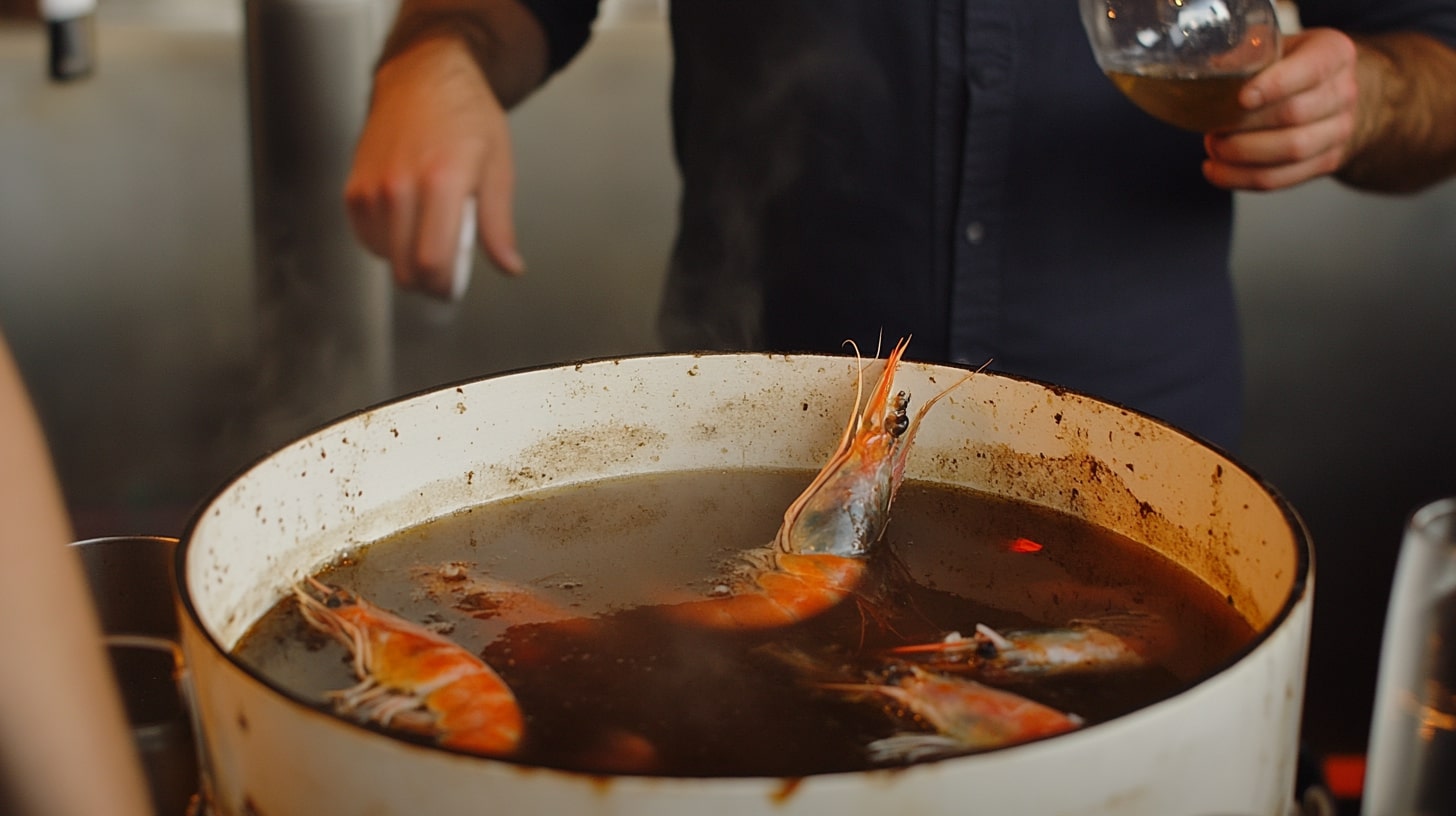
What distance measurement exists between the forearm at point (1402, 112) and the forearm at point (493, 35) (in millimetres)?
1051

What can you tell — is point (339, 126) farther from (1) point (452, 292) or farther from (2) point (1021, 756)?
(2) point (1021, 756)

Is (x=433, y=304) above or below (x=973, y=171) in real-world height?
below

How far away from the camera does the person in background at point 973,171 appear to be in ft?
5.14

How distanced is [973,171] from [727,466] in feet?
2.13

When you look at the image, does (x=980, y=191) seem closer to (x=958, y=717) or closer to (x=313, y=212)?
(x=958, y=717)

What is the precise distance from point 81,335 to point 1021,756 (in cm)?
265

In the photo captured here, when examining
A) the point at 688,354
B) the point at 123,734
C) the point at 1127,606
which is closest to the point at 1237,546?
the point at 1127,606

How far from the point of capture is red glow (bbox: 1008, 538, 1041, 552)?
0.96m

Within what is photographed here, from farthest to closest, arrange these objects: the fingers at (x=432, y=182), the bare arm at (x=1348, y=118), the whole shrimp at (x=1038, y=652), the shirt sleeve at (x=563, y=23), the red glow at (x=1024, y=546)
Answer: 1. the shirt sleeve at (x=563, y=23)
2. the bare arm at (x=1348, y=118)
3. the fingers at (x=432, y=182)
4. the red glow at (x=1024, y=546)
5. the whole shrimp at (x=1038, y=652)

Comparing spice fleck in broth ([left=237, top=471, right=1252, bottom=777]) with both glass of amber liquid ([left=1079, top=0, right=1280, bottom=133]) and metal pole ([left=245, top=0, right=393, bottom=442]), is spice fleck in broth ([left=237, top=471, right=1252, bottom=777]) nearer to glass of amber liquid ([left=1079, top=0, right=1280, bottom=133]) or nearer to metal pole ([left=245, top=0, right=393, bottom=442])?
glass of amber liquid ([left=1079, top=0, right=1280, bottom=133])

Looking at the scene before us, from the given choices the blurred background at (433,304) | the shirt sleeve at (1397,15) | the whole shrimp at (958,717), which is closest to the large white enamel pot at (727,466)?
the whole shrimp at (958,717)

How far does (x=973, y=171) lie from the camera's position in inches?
62.2

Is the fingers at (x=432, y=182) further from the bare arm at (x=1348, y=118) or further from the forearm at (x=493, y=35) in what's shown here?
the bare arm at (x=1348, y=118)

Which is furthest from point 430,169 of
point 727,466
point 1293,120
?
point 1293,120
